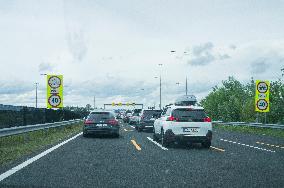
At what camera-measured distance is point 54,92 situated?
85.4 ft

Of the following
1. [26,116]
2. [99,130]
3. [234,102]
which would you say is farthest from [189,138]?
[234,102]

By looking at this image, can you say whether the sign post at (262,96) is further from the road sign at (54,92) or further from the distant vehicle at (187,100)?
the road sign at (54,92)

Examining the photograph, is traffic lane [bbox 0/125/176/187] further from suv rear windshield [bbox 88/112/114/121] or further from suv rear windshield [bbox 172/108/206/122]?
suv rear windshield [bbox 88/112/114/121]

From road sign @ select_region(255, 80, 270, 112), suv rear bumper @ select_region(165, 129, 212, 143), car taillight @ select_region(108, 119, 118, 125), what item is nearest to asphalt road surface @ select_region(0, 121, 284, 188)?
suv rear bumper @ select_region(165, 129, 212, 143)

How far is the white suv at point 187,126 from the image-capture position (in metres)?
14.9

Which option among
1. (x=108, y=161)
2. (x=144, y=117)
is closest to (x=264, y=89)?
(x=144, y=117)

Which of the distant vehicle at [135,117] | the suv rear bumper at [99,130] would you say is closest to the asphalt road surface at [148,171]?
the suv rear bumper at [99,130]

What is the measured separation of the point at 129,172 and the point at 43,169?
1.91 m

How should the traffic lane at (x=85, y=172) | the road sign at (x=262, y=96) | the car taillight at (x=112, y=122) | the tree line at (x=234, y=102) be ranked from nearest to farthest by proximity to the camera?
the traffic lane at (x=85, y=172) < the car taillight at (x=112, y=122) < the road sign at (x=262, y=96) < the tree line at (x=234, y=102)

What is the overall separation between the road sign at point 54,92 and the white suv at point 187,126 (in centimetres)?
1220

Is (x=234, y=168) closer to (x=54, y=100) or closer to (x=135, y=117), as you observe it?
(x=54, y=100)

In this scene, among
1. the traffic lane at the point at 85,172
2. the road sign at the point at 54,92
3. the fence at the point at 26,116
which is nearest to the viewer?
the traffic lane at the point at 85,172

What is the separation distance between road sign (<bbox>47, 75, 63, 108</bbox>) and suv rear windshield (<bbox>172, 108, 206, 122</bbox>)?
40.8 ft

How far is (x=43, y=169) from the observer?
28.9 feet
